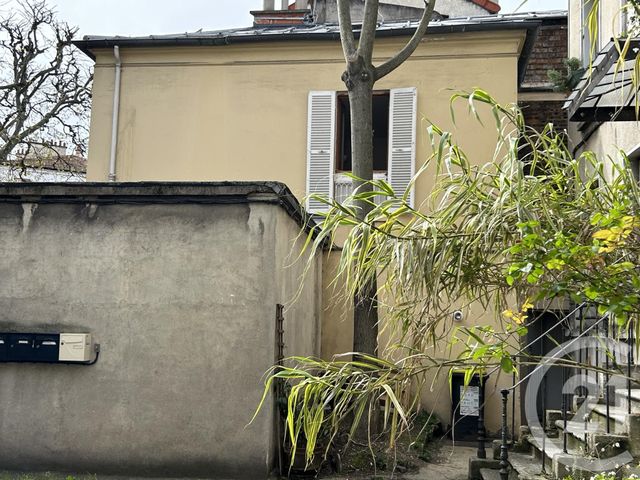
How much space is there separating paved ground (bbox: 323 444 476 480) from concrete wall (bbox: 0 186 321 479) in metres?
1.26

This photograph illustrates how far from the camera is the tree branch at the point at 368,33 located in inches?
344

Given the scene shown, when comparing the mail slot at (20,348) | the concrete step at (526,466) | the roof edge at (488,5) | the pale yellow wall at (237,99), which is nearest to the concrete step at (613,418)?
the concrete step at (526,466)

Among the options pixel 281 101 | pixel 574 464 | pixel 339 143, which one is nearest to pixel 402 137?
pixel 339 143

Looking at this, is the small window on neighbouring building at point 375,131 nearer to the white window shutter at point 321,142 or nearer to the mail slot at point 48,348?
the white window shutter at point 321,142

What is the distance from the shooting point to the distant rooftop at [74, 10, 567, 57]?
39.0 feet

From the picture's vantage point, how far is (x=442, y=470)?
324 inches

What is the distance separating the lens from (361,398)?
12.0 ft

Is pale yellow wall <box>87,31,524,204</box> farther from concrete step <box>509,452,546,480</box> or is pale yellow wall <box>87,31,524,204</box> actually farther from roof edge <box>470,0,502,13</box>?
roof edge <box>470,0,502,13</box>

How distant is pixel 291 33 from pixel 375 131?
123 inches

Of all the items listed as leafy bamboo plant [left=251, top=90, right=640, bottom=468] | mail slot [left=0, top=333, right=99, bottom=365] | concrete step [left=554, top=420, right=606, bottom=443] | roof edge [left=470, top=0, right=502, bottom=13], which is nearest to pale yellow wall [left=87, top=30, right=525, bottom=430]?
mail slot [left=0, top=333, right=99, bottom=365]

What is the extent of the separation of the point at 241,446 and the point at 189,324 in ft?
4.31

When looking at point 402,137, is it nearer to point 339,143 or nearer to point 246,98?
point 339,143

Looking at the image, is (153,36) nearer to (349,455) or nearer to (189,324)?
(189,324)

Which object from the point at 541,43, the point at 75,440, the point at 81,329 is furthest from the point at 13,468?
the point at 541,43
